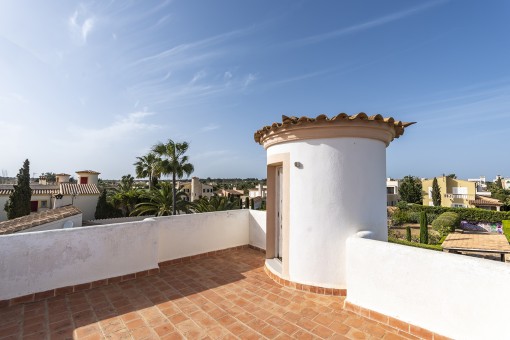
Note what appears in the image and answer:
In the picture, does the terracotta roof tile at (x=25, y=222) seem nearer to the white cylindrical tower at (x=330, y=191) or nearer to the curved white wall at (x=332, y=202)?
the white cylindrical tower at (x=330, y=191)

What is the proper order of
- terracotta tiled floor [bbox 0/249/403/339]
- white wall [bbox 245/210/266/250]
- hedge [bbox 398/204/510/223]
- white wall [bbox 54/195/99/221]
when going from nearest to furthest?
terracotta tiled floor [bbox 0/249/403/339]
white wall [bbox 245/210/266/250]
white wall [bbox 54/195/99/221]
hedge [bbox 398/204/510/223]

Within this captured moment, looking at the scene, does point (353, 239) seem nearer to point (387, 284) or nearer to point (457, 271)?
point (387, 284)

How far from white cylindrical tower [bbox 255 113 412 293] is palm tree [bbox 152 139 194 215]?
15.9 meters

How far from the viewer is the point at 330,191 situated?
460cm

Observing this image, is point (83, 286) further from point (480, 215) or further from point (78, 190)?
point (480, 215)

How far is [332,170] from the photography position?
4.62 metres

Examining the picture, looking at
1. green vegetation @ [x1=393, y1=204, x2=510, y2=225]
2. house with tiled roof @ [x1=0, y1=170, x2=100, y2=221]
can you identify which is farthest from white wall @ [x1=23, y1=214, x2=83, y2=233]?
green vegetation @ [x1=393, y1=204, x2=510, y2=225]

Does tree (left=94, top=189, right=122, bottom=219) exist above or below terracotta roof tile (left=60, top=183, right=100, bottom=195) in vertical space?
below

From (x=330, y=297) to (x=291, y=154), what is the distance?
279 centimetres

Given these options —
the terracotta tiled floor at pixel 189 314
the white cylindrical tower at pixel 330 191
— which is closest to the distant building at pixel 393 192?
the white cylindrical tower at pixel 330 191

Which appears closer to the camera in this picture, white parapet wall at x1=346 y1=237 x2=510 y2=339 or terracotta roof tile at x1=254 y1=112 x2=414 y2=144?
white parapet wall at x1=346 y1=237 x2=510 y2=339

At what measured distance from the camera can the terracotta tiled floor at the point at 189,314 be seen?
3396 millimetres

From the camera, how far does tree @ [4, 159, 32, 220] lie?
23531 mm

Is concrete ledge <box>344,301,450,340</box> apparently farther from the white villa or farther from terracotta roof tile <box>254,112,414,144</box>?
terracotta roof tile <box>254,112,414,144</box>
